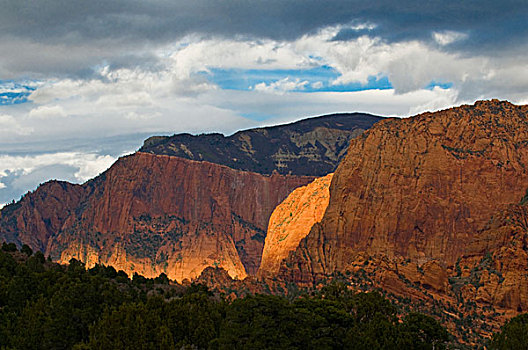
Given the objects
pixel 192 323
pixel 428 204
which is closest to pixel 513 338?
pixel 192 323

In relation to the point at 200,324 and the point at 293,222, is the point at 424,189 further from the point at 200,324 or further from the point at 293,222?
the point at 200,324

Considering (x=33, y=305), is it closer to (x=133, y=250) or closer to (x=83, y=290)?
(x=83, y=290)

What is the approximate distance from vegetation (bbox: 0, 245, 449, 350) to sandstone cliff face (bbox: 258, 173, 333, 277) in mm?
64813

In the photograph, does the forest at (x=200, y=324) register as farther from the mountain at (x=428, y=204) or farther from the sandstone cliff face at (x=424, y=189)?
the sandstone cliff face at (x=424, y=189)

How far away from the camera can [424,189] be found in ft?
403

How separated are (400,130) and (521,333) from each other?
246 feet

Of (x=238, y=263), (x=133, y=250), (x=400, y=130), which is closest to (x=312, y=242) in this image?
(x=400, y=130)

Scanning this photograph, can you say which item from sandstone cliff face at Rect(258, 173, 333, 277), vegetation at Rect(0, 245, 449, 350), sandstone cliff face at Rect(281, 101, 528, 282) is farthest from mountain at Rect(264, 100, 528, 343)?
Result: vegetation at Rect(0, 245, 449, 350)

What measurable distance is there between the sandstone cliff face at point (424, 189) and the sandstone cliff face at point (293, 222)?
417 inches

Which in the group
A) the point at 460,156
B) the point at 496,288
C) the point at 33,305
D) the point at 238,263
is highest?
the point at 460,156

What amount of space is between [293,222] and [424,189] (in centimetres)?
3920

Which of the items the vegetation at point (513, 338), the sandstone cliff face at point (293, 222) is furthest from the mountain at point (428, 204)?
the vegetation at point (513, 338)

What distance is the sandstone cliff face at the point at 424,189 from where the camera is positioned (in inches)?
4668

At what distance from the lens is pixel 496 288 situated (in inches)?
3745
